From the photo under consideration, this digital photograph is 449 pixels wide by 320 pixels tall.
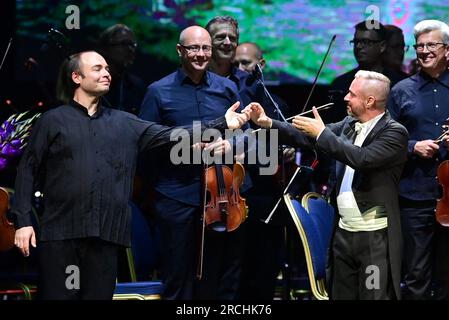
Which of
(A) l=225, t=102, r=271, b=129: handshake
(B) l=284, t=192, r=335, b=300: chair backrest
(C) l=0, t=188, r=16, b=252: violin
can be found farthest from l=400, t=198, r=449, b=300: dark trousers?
(C) l=0, t=188, r=16, b=252: violin

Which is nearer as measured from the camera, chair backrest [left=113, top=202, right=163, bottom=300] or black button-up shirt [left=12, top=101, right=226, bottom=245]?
black button-up shirt [left=12, top=101, right=226, bottom=245]

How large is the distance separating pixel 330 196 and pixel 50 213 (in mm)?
1447

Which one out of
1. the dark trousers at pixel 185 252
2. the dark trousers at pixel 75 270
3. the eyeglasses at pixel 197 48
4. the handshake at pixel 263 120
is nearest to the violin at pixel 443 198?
the handshake at pixel 263 120

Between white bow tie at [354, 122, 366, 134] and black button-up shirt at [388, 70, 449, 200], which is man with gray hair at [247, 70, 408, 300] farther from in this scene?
black button-up shirt at [388, 70, 449, 200]

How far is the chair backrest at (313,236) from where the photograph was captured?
6.09m

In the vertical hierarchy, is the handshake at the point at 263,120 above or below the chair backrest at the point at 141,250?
above

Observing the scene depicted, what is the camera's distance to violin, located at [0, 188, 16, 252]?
5.81 metres

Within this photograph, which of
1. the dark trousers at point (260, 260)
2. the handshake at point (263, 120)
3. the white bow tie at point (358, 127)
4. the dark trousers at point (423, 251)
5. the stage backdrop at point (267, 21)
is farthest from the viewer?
the stage backdrop at point (267, 21)

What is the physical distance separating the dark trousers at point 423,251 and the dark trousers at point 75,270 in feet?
5.82

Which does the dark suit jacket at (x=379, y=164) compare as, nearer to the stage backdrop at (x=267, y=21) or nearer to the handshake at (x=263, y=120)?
the handshake at (x=263, y=120)

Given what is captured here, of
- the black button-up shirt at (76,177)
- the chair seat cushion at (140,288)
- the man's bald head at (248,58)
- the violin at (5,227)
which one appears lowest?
the chair seat cushion at (140,288)

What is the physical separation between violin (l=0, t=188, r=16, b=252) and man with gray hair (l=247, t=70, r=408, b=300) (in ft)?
4.46

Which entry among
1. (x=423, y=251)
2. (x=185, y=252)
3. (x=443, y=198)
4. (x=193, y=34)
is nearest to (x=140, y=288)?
(x=185, y=252)

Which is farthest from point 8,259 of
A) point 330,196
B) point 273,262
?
point 330,196
